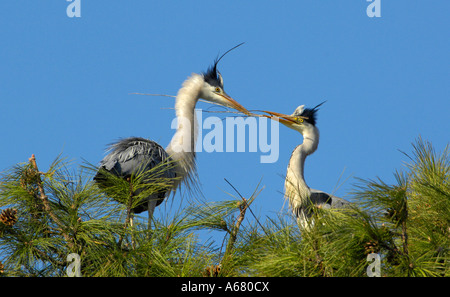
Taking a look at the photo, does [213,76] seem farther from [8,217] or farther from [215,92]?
[8,217]

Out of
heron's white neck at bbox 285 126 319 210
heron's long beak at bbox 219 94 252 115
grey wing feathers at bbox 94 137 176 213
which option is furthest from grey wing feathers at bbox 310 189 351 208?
grey wing feathers at bbox 94 137 176 213

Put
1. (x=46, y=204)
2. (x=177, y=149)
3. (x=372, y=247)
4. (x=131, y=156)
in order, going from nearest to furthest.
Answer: (x=372, y=247) → (x=46, y=204) → (x=131, y=156) → (x=177, y=149)

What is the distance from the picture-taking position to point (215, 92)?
8.85 m

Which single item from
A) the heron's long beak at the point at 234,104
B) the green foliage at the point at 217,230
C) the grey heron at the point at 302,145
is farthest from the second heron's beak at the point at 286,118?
the green foliage at the point at 217,230

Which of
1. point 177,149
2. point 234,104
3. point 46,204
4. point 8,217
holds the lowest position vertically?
point 8,217

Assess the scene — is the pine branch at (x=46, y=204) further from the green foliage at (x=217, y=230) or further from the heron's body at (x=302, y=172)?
the heron's body at (x=302, y=172)

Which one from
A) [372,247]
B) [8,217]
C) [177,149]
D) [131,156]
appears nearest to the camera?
[372,247]

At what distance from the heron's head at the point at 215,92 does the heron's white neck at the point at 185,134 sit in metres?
0.21

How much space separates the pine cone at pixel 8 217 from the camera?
493 cm

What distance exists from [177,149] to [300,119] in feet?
7.91

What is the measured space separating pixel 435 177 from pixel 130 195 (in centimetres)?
204

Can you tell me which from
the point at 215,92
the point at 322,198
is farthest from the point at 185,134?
the point at 322,198
